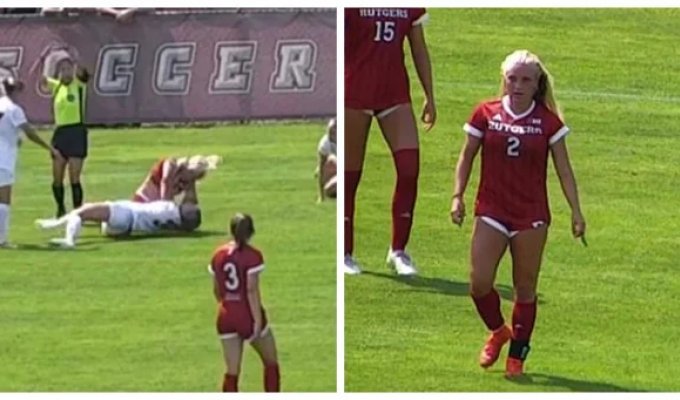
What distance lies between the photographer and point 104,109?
7.61 m

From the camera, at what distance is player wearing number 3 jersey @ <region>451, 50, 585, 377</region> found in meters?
6.91

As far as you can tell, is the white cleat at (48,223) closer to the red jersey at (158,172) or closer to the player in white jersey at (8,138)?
the player in white jersey at (8,138)

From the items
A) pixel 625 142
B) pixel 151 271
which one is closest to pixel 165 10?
pixel 151 271

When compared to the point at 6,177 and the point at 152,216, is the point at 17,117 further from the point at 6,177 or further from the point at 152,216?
the point at 152,216

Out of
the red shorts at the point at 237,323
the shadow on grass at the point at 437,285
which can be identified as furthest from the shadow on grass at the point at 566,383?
the red shorts at the point at 237,323

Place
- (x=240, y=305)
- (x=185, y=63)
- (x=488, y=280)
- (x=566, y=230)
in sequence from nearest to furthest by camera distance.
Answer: (x=488, y=280) → (x=240, y=305) → (x=185, y=63) → (x=566, y=230)

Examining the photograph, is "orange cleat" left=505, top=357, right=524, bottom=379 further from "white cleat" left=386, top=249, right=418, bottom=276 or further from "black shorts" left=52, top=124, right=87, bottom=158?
"black shorts" left=52, top=124, right=87, bottom=158

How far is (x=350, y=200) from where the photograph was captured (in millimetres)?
7445

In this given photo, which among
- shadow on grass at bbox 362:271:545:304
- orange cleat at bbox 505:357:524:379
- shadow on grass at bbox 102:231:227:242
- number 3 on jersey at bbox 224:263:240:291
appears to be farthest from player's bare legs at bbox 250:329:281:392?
orange cleat at bbox 505:357:524:379

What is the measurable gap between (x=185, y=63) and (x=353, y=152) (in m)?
0.76

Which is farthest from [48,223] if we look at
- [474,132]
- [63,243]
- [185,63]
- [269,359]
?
[474,132]

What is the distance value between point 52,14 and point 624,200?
2.37 metres

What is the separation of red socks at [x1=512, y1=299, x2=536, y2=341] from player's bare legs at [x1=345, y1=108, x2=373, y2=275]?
A: 2.56ft

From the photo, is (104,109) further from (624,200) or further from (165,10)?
(624,200)
